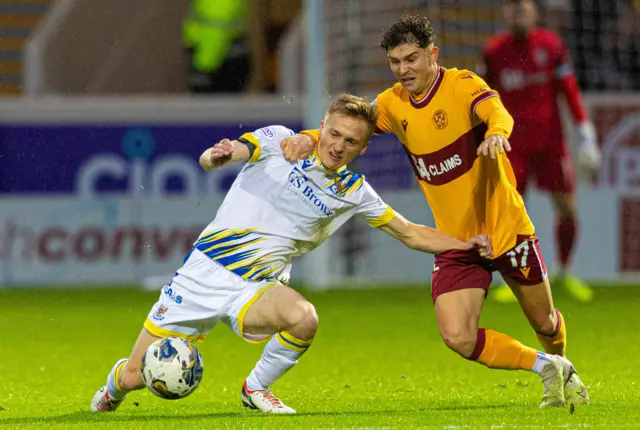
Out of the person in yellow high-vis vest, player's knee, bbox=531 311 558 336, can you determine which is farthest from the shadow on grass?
the person in yellow high-vis vest

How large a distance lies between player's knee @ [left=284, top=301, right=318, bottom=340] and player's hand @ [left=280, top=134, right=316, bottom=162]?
25.2 inches

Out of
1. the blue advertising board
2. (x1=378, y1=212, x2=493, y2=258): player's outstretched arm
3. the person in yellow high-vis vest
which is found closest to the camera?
(x1=378, y1=212, x2=493, y2=258): player's outstretched arm

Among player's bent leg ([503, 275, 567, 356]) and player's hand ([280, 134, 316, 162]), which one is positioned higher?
player's hand ([280, 134, 316, 162])

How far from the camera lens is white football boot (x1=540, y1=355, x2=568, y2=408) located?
550cm

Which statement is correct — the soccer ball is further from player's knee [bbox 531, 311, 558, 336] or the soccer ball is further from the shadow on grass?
player's knee [bbox 531, 311, 558, 336]

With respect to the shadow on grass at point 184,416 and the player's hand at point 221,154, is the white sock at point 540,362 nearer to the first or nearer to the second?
the shadow on grass at point 184,416

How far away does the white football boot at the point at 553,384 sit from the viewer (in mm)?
5500

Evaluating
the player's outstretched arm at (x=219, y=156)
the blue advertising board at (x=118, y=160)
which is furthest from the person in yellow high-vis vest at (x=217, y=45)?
the player's outstretched arm at (x=219, y=156)

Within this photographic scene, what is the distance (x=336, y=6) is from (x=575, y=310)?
482 centimetres

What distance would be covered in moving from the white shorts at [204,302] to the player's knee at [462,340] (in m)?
0.80

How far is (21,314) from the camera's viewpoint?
10.6 meters

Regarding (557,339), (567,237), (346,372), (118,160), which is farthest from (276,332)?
Answer: (118,160)

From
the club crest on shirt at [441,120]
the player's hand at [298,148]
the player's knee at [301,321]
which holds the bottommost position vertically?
the player's knee at [301,321]

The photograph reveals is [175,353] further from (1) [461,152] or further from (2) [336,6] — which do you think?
(2) [336,6]
